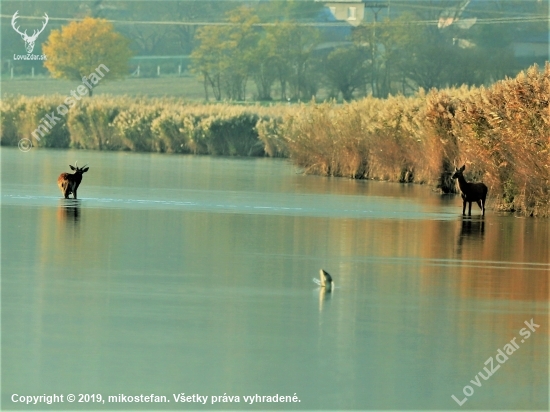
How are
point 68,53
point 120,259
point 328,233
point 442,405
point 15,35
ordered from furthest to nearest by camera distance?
1. point 15,35
2. point 68,53
3. point 328,233
4. point 120,259
5. point 442,405

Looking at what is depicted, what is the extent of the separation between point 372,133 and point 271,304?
23.5m

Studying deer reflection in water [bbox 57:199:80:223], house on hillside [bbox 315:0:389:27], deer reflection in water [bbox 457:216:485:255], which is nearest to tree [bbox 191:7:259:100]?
house on hillside [bbox 315:0:389:27]

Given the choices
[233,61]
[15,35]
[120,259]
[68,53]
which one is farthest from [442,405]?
[15,35]

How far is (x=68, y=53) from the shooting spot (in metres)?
100

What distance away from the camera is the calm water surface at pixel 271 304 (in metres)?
9.64

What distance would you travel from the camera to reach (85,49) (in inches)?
3927

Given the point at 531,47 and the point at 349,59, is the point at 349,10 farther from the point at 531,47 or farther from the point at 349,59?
the point at 531,47

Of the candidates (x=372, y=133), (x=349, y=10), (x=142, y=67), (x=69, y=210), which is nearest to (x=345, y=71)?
(x=349, y=10)

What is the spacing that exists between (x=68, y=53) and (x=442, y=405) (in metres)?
92.9

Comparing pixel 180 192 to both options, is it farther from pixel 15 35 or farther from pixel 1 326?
pixel 15 35

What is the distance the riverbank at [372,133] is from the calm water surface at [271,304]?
131cm

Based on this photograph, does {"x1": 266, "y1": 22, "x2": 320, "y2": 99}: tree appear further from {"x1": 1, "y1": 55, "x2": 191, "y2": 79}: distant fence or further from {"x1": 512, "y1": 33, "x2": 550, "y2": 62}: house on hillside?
{"x1": 512, "y1": 33, "x2": 550, "y2": 62}: house on hillside

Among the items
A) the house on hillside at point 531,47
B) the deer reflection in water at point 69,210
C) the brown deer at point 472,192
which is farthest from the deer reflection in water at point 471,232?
the house on hillside at point 531,47

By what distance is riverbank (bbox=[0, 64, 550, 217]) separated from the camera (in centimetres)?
2450
